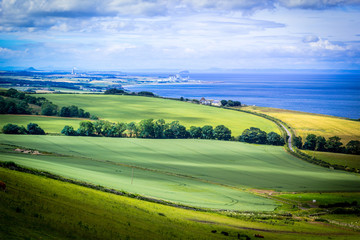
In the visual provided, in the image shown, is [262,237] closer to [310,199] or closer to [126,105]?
[310,199]

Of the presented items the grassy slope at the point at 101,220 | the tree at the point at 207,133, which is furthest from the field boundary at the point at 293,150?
the grassy slope at the point at 101,220

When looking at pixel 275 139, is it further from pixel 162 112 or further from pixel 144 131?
pixel 162 112

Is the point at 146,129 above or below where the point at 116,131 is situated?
above

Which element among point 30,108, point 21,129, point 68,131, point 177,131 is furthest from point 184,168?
point 30,108

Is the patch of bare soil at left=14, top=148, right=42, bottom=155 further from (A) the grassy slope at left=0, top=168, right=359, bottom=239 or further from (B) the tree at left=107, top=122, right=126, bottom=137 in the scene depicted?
(B) the tree at left=107, top=122, right=126, bottom=137

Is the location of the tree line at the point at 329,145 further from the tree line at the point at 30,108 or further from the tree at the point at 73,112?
the tree at the point at 73,112
